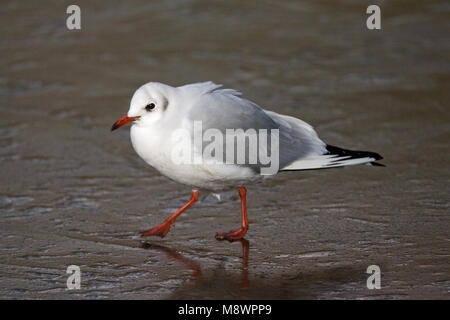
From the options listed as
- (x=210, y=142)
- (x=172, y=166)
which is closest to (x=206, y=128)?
(x=210, y=142)

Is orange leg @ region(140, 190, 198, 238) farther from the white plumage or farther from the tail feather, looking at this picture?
the tail feather

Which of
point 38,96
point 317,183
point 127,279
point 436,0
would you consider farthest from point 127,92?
point 436,0

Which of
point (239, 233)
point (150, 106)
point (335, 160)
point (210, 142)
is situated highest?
point (150, 106)

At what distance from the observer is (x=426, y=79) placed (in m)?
8.31

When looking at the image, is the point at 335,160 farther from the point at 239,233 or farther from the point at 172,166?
the point at 172,166

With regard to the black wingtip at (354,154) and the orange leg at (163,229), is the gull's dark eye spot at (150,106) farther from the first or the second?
the black wingtip at (354,154)

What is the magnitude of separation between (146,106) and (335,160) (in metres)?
1.45

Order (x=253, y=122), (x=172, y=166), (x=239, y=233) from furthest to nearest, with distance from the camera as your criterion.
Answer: (x=253, y=122), (x=239, y=233), (x=172, y=166)

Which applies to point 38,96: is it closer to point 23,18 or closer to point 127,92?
point 127,92

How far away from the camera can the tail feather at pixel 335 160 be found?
17.2ft

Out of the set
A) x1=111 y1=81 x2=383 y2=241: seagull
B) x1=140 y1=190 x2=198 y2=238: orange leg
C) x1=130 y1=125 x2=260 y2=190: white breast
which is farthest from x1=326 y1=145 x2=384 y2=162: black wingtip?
x1=140 y1=190 x2=198 y2=238: orange leg

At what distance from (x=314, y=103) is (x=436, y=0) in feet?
13.3

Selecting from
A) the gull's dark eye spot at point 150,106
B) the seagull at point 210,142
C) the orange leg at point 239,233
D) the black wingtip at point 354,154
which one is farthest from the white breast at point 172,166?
the black wingtip at point 354,154

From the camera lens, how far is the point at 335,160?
5332 millimetres
